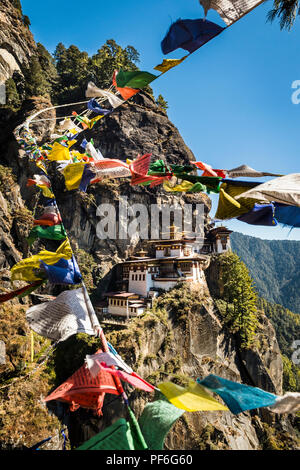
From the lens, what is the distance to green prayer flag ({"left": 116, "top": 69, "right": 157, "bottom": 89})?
2633mm

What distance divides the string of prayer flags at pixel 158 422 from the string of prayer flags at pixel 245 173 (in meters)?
2.82

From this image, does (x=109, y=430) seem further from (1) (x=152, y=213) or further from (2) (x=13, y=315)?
(1) (x=152, y=213)

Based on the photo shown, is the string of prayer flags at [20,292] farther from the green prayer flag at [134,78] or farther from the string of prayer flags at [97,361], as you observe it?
the green prayer flag at [134,78]

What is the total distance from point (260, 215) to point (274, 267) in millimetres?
149349

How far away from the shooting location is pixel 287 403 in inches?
67.2

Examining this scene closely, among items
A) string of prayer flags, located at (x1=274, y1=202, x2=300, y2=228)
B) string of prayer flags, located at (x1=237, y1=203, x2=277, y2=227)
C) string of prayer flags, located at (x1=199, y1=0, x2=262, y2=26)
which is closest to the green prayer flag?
string of prayer flags, located at (x1=199, y1=0, x2=262, y2=26)

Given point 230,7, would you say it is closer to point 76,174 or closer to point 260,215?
point 260,215

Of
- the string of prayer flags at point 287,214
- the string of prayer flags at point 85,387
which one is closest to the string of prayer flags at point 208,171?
the string of prayer flags at point 287,214

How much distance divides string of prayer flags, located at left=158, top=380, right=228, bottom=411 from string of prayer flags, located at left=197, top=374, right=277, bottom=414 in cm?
7

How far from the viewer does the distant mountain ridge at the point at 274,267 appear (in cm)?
10184

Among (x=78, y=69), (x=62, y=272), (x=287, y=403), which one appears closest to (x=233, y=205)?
(x=287, y=403)

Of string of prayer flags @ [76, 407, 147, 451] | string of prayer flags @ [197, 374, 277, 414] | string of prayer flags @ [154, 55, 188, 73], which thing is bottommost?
string of prayer flags @ [76, 407, 147, 451]

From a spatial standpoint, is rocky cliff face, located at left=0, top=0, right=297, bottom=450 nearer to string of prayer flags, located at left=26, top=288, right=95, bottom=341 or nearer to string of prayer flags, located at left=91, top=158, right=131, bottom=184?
string of prayer flags, located at left=26, top=288, right=95, bottom=341

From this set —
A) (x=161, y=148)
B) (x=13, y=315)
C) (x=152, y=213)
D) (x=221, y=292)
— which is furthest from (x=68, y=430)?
(x=161, y=148)
